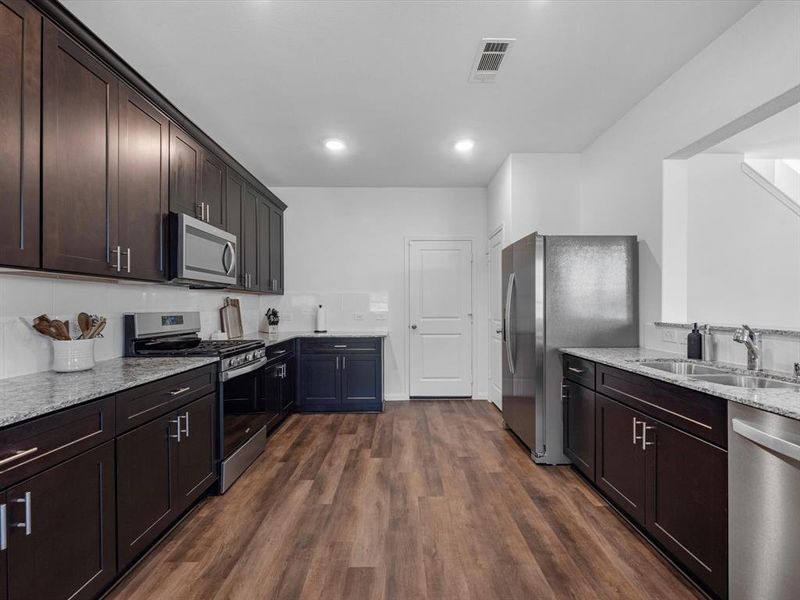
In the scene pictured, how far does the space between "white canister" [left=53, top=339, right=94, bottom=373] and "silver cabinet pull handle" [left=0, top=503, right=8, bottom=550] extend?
1.02m

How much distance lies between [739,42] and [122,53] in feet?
11.1

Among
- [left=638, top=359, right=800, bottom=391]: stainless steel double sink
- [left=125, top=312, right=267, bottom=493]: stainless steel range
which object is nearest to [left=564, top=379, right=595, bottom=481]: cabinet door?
[left=638, top=359, right=800, bottom=391]: stainless steel double sink

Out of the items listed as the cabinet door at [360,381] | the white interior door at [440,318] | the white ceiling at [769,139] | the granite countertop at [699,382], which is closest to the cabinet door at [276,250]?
the cabinet door at [360,381]

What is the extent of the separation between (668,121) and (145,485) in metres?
3.69

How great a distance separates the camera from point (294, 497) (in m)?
2.64

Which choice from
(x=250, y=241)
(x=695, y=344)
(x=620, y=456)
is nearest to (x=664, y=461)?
(x=620, y=456)

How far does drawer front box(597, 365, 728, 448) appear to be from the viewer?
1646mm

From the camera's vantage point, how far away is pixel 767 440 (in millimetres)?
1388

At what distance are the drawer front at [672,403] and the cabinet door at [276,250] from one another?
3535mm

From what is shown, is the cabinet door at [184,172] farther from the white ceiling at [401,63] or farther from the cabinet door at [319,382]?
the cabinet door at [319,382]

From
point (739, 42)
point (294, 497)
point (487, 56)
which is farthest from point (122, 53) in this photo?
point (739, 42)

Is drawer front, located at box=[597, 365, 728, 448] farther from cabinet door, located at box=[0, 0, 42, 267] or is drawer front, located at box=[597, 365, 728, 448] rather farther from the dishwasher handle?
cabinet door, located at box=[0, 0, 42, 267]

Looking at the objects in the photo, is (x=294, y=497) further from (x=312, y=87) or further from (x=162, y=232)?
(x=312, y=87)

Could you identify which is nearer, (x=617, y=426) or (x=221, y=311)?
(x=617, y=426)
